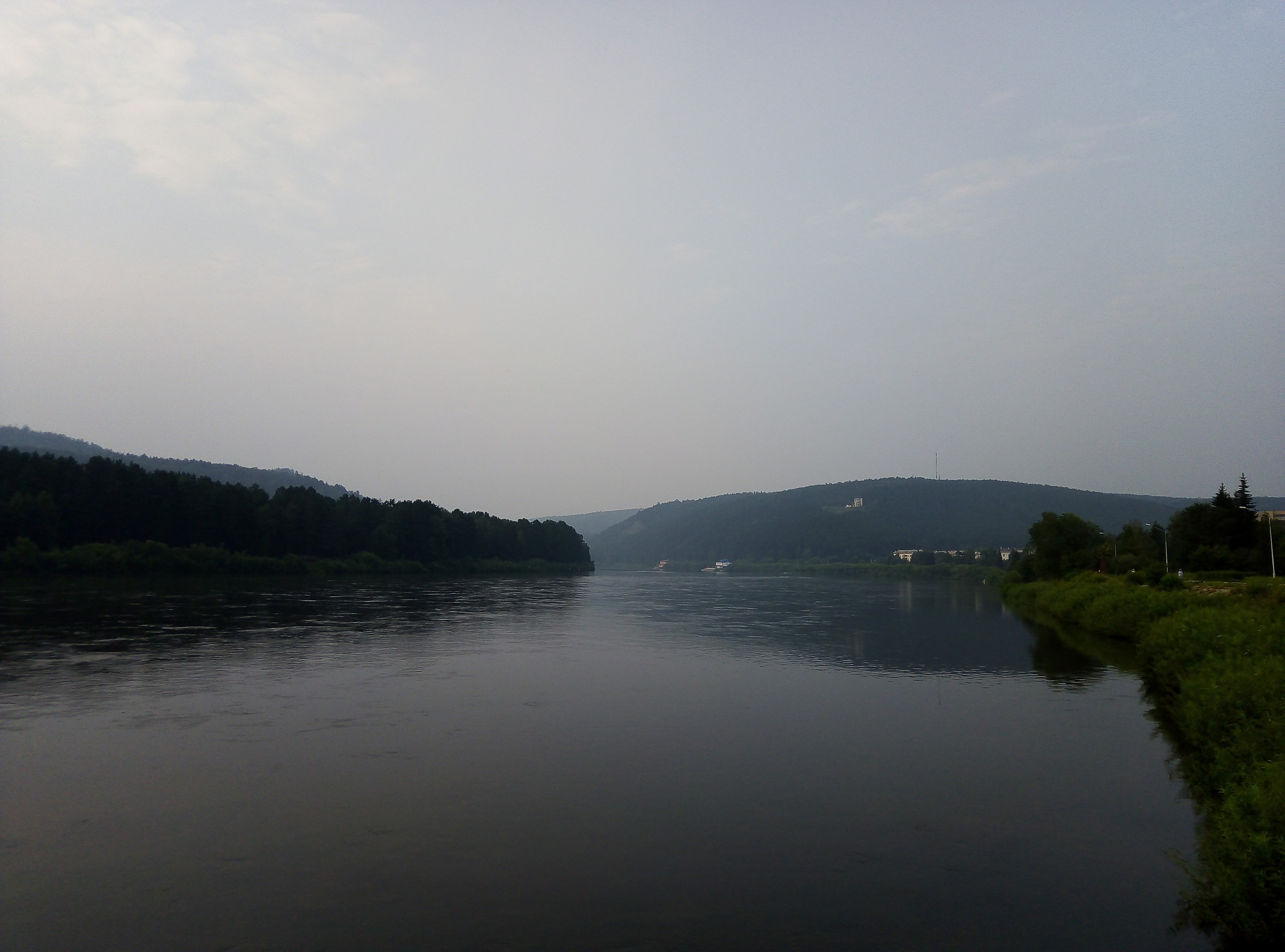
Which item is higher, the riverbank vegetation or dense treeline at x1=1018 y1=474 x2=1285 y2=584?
dense treeline at x1=1018 y1=474 x2=1285 y2=584

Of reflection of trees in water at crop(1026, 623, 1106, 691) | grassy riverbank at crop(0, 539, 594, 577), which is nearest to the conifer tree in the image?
reflection of trees in water at crop(1026, 623, 1106, 691)

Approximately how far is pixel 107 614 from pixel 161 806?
3760cm

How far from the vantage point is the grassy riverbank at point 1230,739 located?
9758mm

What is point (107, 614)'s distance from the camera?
46.8 meters

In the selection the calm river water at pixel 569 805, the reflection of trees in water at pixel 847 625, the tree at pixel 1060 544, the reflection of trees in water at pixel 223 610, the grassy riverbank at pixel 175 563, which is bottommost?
the reflection of trees in water at pixel 847 625

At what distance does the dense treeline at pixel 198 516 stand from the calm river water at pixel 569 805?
5338 centimetres

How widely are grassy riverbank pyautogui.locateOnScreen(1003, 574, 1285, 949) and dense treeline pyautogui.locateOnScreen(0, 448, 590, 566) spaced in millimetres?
87161

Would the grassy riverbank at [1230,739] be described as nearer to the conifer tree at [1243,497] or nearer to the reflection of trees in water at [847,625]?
the reflection of trees in water at [847,625]

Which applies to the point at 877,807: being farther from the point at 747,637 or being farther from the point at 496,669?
the point at 747,637

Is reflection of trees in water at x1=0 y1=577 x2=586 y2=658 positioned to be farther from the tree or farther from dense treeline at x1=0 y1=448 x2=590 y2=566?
the tree

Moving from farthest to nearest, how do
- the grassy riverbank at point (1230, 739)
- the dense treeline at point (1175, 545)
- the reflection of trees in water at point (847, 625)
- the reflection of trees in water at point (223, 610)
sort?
the dense treeline at point (1175, 545)
the reflection of trees in water at point (847, 625)
the reflection of trees in water at point (223, 610)
the grassy riverbank at point (1230, 739)

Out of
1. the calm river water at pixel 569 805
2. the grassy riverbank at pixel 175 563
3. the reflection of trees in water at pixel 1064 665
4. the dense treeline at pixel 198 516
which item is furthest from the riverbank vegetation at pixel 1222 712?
the dense treeline at pixel 198 516

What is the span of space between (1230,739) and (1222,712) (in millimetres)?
602

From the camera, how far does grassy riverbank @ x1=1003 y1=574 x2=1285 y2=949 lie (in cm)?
976
